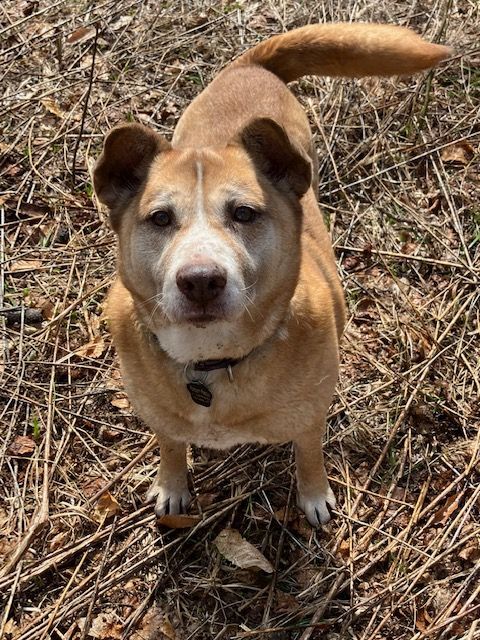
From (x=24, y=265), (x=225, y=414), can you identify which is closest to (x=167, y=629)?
(x=225, y=414)

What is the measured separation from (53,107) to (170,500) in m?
3.36

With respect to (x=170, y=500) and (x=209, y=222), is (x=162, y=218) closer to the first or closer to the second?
(x=209, y=222)

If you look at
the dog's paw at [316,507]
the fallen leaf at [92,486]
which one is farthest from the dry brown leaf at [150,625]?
the dog's paw at [316,507]

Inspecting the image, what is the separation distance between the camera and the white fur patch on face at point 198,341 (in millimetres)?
2689

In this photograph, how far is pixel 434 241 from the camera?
15.0 ft

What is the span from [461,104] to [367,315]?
6.37ft

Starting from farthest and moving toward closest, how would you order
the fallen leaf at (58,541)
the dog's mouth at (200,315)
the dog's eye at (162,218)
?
1. the fallen leaf at (58,541)
2. the dog's eye at (162,218)
3. the dog's mouth at (200,315)

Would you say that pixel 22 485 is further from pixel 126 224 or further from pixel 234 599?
pixel 126 224

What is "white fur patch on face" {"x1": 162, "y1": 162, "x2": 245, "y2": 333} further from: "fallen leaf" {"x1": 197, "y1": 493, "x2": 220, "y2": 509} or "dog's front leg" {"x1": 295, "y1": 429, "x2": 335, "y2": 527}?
"fallen leaf" {"x1": 197, "y1": 493, "x2": 220, "y2": 509}

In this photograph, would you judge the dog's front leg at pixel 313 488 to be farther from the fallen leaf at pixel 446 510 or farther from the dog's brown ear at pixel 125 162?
the dog's brown ear at pixel 125 162

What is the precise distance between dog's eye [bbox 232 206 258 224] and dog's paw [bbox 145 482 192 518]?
60.7 inches

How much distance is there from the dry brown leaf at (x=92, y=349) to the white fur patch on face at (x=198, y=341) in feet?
4.77

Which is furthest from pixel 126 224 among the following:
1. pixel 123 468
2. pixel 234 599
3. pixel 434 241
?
pixel 434 241

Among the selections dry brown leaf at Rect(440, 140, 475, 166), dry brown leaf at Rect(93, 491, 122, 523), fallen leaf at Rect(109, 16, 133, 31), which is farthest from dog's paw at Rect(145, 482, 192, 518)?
fallen leaf at Rect(109, 16, 133, 31)
